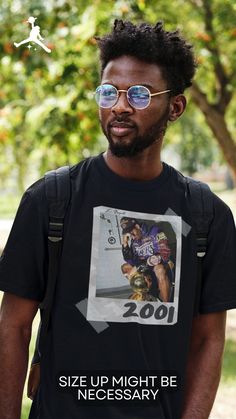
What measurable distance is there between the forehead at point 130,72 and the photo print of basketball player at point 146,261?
1.30ft

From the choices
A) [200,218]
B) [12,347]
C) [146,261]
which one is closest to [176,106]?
[200,218]

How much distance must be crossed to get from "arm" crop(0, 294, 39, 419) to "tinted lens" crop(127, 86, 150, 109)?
63cm

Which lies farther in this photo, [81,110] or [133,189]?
[81,110]

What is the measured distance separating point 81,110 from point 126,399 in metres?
7.11

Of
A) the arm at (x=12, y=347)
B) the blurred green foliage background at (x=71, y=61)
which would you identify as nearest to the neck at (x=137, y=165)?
the arm at (x=12, y=347)

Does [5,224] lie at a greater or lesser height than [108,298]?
lesser

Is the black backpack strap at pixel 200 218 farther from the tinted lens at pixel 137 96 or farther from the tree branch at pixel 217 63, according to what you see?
the tree branch at pixel 217 63

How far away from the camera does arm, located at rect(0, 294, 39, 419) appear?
2.30m

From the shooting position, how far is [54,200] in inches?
91.0

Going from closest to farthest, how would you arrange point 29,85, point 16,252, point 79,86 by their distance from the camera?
point 16,252, point 79,86, point 29,85

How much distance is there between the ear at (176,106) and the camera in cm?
256

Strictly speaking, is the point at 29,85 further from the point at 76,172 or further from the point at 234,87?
the point at 76,172

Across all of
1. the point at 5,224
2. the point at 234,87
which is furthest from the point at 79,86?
the point at 5,224

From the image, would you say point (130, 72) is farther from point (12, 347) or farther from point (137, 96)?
point (12, 347)
